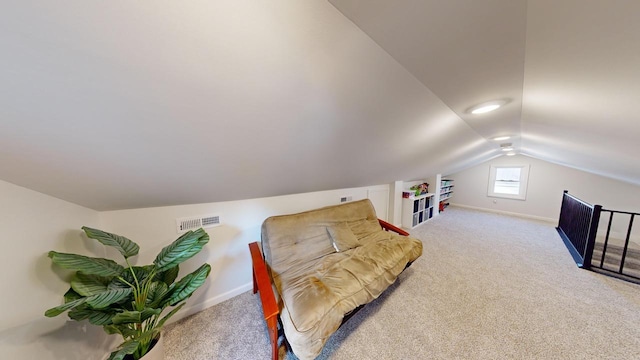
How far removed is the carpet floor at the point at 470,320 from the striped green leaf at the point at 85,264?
839 mm

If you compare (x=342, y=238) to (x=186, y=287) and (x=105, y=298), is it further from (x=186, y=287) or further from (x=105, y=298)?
(x=105, y=298)

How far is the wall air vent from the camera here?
1707mm

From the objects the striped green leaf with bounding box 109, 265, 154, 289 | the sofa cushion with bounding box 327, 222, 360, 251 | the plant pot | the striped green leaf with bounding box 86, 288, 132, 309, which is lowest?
the plant pot

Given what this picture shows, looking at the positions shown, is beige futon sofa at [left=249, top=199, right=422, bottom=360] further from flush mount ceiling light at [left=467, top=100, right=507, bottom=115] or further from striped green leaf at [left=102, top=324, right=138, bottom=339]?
flush mount ceiling light at [left=467, top=100, right=507, bottom=115]

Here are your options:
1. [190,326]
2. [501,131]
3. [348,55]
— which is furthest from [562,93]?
[190,326]

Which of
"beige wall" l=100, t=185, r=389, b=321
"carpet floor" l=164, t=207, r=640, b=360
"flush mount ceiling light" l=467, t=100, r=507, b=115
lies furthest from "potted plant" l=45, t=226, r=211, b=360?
"flush mount ceiling light" l=467, t=100, r=507, b=115

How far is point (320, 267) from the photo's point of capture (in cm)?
179

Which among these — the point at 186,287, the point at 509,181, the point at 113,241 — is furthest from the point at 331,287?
the point at 509,181

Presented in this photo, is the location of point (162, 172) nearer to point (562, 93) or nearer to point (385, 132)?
point (385, 132)

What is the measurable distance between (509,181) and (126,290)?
24.8 ft

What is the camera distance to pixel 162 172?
1.17m

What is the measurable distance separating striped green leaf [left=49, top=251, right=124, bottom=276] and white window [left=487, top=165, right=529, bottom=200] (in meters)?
7.48

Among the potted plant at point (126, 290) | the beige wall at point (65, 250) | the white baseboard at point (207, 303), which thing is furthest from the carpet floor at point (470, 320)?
the potted plant at point (126, 290)

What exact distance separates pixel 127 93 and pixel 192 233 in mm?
1026
